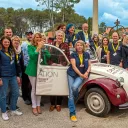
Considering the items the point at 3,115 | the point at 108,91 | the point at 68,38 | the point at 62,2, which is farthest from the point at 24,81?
the point at 62,2

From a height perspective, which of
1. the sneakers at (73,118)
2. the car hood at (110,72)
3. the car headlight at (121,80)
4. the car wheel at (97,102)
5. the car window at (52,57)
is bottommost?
the sneakers at (73,118)

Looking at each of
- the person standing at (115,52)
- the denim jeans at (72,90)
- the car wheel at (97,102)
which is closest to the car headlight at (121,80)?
the car wheel at (97,102)

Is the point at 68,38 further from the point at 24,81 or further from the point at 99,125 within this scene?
the point at 99,125

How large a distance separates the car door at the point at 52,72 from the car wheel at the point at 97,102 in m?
0.55

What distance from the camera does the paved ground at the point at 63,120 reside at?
5441mm

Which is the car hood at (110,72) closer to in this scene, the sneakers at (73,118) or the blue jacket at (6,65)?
the sneakers at (73,118)

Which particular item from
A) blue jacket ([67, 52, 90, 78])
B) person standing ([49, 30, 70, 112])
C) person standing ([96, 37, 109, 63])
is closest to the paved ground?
person standing ([49, 30, 70, 112])

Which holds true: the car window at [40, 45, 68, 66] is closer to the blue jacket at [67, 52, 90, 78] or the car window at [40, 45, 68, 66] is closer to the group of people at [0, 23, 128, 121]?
the group of people at [0, 23, 128, 121]

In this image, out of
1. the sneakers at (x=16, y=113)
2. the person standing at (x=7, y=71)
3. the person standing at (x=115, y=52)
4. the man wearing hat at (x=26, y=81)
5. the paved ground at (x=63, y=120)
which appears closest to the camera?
the paved ground at (x=63, y=120)

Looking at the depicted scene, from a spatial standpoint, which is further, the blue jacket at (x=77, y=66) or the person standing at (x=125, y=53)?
the person standing at (x=125, y=53)

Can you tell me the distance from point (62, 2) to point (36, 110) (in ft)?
128

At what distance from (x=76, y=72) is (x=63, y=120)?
3.65 feet

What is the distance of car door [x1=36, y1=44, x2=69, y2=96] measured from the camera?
5930 mm

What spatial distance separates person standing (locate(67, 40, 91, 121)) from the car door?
0.79 ft
